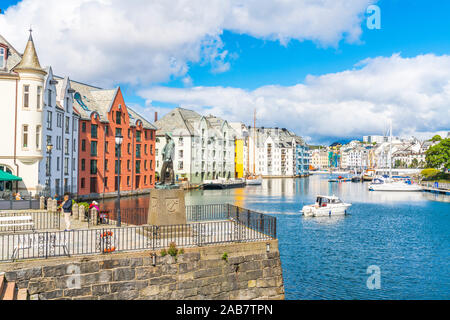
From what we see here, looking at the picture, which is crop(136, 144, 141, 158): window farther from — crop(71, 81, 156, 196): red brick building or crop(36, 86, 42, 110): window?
crop(36, 86, 42, 110): window

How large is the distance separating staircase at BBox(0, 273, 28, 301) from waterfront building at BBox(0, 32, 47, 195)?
1202 inches

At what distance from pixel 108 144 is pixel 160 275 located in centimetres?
5464

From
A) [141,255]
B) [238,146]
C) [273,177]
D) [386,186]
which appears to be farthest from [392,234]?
[273,177]

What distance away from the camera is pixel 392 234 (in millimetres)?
37875

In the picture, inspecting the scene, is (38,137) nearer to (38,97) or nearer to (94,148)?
(38,97)

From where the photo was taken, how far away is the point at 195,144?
10512 centimetres

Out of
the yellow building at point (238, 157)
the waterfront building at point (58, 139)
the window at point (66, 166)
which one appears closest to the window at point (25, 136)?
the waterfront building at point (58, 139)

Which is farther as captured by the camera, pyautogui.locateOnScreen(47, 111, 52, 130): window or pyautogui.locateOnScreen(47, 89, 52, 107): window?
pyautogui.locateOnScreen(47, 111, 52, 130): window

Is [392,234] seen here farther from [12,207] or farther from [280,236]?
[12,207]

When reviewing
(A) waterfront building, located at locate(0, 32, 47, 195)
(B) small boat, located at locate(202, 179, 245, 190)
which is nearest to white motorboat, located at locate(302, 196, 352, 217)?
(A) waterfront building, located at locate(0, 32, 47, 195)

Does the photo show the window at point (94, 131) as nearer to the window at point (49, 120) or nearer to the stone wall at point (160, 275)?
the window at point (49, 120)

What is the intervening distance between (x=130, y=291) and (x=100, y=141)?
176ft

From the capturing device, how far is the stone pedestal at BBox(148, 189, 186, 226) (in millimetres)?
18391

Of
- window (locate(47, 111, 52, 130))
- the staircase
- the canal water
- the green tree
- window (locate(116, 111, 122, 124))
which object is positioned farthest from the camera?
the green tree
